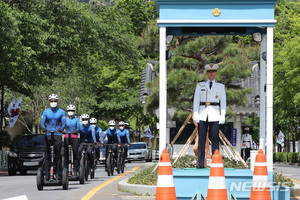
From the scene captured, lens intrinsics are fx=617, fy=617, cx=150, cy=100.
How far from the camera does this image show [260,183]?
328 inches

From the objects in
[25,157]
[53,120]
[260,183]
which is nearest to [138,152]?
[25,157]

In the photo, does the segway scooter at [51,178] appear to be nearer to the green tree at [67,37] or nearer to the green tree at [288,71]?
the green tree at [67,37]

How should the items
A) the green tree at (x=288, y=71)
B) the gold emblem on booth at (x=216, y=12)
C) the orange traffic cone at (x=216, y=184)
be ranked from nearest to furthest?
the orange traffic cone at (x=216, y=184)
the gold emblem on booth at (x=216, y=12)
the green tree at (x=288, y=71)

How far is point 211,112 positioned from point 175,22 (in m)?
1.91

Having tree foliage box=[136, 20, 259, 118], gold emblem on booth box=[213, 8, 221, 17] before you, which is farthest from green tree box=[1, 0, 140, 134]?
gold emblem on booth box=[213, 8, 221, 17]

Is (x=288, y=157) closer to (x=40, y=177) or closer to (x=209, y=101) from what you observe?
(x=40, y=177)

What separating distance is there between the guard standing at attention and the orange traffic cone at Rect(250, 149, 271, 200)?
10.1 ft

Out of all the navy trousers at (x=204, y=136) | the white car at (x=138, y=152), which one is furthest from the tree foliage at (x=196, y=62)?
the white car at (x=138, y=152)

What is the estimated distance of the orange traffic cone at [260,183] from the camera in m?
8.15

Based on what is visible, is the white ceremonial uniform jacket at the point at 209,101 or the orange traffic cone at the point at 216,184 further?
the white ceremonial uniform jacket at the point at 209,101

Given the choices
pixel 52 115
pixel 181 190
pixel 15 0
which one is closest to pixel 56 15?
pixel 15 0

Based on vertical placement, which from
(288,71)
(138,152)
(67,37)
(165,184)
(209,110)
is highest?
(67,37)

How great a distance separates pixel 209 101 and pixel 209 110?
0.19 metres

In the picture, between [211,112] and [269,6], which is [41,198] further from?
[269,6]
